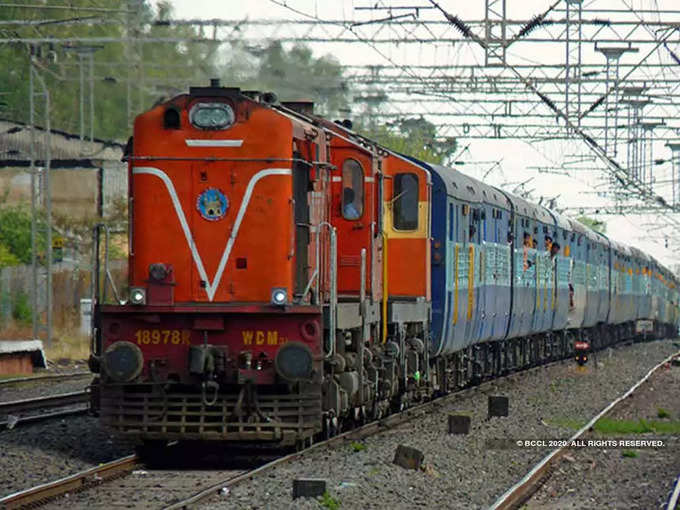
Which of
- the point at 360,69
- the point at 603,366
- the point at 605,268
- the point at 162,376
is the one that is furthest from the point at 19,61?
the point at 162,376

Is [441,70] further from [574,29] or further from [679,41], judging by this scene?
[679,41]

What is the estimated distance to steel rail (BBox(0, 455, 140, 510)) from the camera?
9.86 m

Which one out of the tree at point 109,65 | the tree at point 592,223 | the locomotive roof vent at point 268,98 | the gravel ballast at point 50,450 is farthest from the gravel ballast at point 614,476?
the tree at point 592,223

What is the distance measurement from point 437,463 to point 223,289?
2.71 meters

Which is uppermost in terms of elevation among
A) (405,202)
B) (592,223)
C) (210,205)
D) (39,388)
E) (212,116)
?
(592,223)

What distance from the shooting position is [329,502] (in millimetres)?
9984

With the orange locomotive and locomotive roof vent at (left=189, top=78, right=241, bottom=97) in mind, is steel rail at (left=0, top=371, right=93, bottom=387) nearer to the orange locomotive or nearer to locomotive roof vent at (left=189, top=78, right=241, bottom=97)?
the orange locomotive

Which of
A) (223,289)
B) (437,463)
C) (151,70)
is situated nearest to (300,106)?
(223,289)

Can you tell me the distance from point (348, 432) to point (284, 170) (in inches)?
143

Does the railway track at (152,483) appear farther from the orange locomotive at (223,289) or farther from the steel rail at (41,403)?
the steel rail at (41,403)

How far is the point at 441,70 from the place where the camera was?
122 ft

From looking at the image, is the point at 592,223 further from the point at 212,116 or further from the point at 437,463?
the point at 212,116

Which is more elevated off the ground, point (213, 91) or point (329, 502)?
point (213, 91)

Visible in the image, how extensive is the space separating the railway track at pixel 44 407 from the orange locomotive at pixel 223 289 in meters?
4.33
